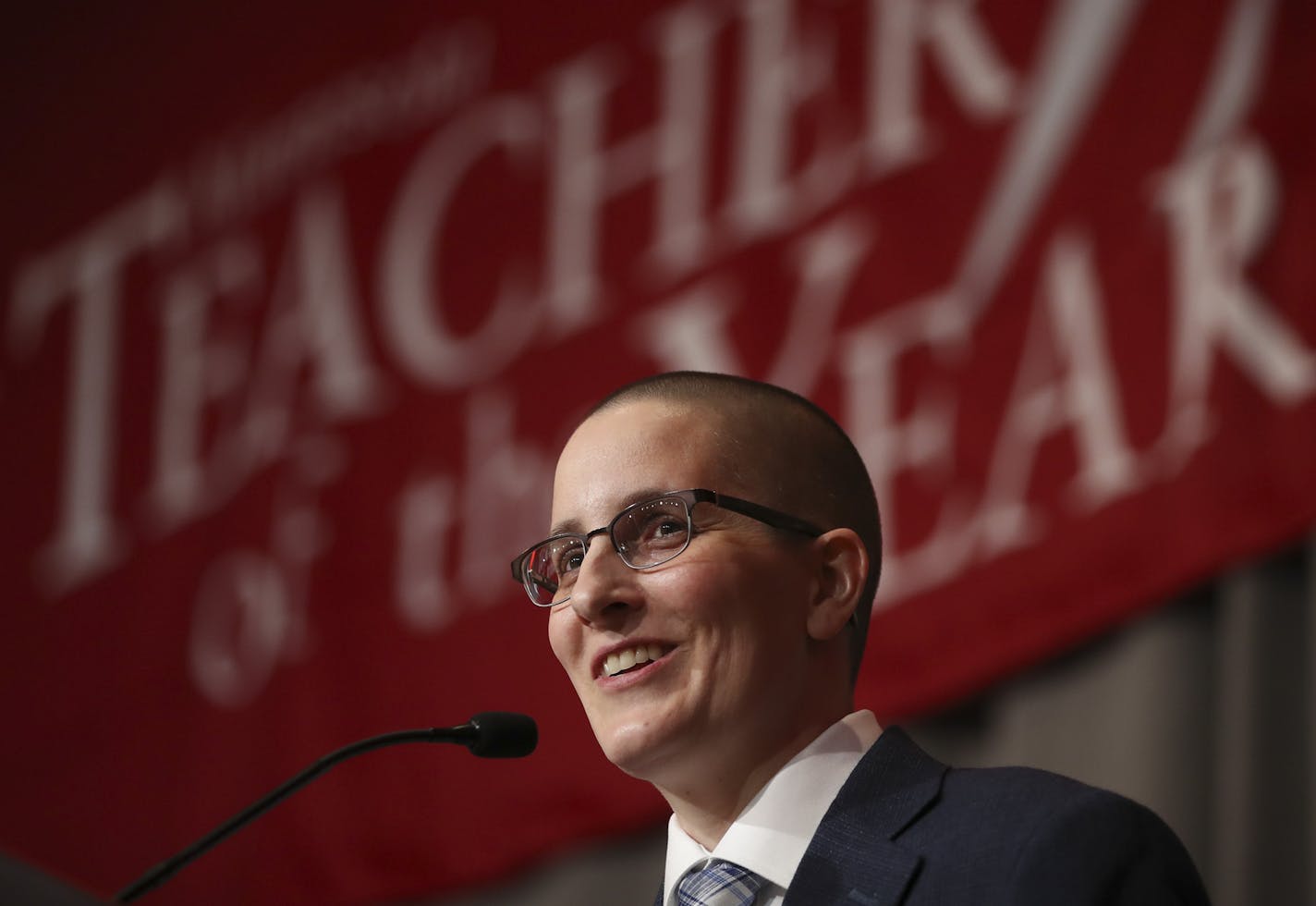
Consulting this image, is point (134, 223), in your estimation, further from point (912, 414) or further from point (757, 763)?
point (757, 763)

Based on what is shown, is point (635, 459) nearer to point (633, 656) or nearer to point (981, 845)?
point (633, 656)

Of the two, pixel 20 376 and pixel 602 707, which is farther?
pixel 20 376

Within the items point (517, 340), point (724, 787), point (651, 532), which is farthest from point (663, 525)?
point (517, 340)

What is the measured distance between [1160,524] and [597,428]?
1.56 metres

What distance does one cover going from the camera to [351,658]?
3725mm

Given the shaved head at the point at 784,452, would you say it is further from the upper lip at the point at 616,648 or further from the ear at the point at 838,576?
the upper lip at the point at 616,648

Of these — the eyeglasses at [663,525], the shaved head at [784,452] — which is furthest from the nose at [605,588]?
the shaved head at [784,452]

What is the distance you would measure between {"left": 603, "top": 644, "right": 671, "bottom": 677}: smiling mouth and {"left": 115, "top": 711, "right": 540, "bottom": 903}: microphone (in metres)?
0.15

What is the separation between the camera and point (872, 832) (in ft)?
4.63

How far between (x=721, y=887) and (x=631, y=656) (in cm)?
21

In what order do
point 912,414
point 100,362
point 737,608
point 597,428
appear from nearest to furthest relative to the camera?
point 737,608 < point 597,428 < point 912,414 < point 100,362

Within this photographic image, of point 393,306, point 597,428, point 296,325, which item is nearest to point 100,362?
point 296,325

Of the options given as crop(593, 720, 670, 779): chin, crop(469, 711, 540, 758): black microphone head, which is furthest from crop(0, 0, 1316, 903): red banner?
crop(593, 720, 670, 779): chin

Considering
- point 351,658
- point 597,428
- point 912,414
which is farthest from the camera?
point 351,658
